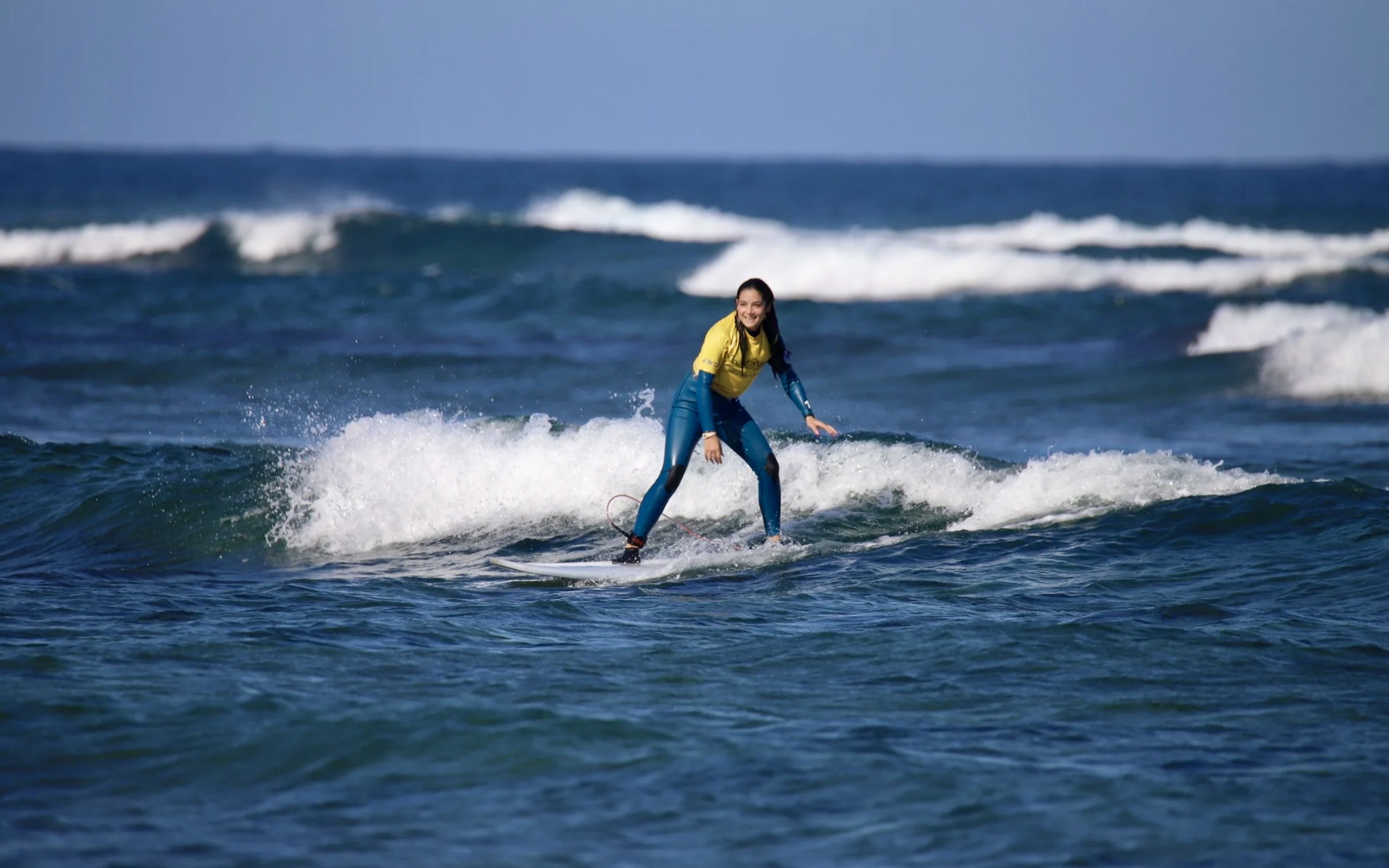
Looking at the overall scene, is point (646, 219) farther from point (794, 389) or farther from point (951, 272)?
point (794, 389)

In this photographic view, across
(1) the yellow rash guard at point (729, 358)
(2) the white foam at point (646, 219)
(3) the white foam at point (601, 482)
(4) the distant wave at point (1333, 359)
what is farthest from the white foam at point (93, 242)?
(1) the yellow rash guard at point (729, 358)

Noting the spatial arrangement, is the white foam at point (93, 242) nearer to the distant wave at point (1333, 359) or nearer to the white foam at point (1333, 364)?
the distant wave at point (1333, 359)

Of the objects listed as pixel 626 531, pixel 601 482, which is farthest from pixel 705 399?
pixel 601 482

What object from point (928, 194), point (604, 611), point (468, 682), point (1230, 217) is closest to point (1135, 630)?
point (604, 611)

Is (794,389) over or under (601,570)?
over

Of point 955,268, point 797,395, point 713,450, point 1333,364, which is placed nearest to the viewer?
point 713,450

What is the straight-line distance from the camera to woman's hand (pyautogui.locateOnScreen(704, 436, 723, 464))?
837 centimetres

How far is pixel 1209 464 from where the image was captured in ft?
35.3

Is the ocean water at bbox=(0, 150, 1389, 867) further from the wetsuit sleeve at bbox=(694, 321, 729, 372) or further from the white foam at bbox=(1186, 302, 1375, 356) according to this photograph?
the wetsuit sleeve at bbox=(694, 321, 729, 372)

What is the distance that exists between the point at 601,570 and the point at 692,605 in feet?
3.26

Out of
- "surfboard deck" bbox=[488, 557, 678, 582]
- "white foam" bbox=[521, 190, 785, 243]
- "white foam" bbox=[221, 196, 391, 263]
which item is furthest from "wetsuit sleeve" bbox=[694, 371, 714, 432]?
"white foam" bbox=[521, 190, 785, 243]

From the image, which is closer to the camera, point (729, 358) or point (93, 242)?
point (729, 358)

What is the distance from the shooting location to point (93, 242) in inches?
1607

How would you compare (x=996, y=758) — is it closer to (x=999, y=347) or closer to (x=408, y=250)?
(x=999, y=347)
